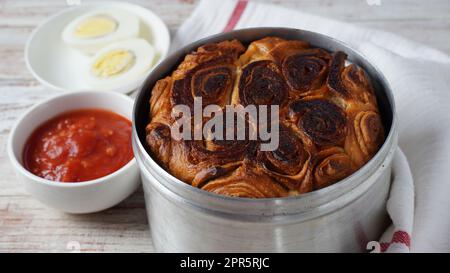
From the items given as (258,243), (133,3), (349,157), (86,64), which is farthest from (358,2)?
(258,243)

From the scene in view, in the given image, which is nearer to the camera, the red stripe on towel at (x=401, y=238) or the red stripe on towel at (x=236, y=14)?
the red stripe on towel at (x=401, y=238)

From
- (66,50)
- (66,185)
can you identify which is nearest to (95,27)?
(66,50)

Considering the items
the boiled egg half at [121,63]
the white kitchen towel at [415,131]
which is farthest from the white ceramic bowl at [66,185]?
the white kitchen towel at [415,131]

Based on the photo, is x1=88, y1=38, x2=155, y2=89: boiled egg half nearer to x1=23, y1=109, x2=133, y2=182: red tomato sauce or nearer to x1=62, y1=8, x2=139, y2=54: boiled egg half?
x1=62, y1=8, x2=139, y2=54: boiled egg half

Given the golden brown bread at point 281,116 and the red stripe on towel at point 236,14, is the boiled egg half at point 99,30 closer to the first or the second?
the red stripe on towel at point 236,14

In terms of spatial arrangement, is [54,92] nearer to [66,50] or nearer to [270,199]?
[66,50]

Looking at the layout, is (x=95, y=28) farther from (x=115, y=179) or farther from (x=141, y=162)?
(x=141, y=162)

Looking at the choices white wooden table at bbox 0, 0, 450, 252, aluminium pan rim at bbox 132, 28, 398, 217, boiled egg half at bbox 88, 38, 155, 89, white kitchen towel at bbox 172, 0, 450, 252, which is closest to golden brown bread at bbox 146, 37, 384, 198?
aluminium pan rim at bbox 132, 28, 398, 217
